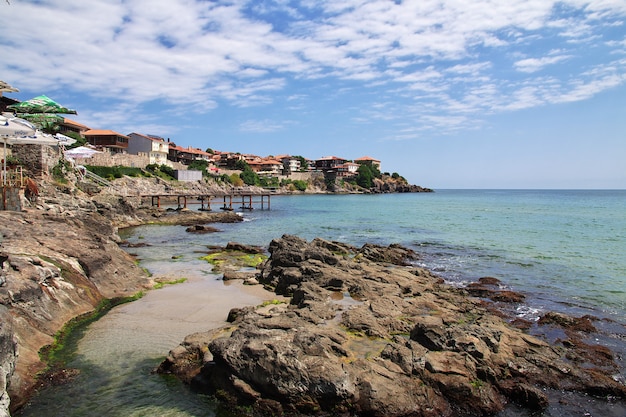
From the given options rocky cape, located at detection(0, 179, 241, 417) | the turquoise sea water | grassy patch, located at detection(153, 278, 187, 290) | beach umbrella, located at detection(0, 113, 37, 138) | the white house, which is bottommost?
the turquoise sea water

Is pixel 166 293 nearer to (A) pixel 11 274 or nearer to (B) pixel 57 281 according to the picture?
(B) pixel 57 281

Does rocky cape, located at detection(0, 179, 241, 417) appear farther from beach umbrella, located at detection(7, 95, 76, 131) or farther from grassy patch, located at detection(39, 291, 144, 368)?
beach umbrella, located at detection(7, 95, 76, 131)

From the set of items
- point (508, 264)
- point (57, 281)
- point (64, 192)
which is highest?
point (64, 192)

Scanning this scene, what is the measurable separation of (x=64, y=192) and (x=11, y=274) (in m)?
27.0

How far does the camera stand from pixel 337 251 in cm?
2619

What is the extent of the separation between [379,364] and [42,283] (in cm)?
965

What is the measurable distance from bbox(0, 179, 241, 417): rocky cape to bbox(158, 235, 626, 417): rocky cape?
2900 mm

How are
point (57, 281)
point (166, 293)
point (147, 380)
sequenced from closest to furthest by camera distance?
point (147, 380) < point (57, 281) < point (166, 293)

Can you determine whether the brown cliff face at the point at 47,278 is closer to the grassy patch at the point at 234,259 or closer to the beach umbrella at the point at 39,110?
the grassy patch at the point at 234,259

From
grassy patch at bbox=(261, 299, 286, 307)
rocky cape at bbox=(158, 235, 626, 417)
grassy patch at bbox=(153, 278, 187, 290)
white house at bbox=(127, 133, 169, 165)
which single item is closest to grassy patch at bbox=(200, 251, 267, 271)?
grassy patch at bbox=(153, 278, 187, 290)

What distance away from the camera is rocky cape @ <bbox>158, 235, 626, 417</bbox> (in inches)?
309

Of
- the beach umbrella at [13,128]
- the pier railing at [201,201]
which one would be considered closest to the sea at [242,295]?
the beach umbrella at [13,128]

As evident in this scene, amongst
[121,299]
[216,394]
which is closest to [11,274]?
[121,299]

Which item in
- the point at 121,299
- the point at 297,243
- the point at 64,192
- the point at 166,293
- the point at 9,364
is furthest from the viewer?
the point at 64,192
